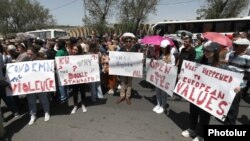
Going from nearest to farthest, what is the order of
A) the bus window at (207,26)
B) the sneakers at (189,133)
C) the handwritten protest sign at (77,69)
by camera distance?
the sneakers at (189,133), the handwritten protest sign at (77,69), the bus window at (207,26)

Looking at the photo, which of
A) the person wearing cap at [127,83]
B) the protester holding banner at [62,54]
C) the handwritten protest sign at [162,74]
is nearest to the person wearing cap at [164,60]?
the handwritten protest sign at [162,74]

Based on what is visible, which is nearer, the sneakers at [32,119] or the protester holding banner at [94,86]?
the sneakers at [32,119]

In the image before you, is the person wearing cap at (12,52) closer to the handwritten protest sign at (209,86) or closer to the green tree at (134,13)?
the handwritten protest sign at (209,86)

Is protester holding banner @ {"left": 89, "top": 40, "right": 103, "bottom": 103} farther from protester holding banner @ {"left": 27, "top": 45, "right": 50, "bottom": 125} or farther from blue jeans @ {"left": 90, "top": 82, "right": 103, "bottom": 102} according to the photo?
protester holding banner @ {"left": 27, "top": 45, "right": 50, "bottom": 125}

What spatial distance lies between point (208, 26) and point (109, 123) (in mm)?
20471

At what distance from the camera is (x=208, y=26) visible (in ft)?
77.6

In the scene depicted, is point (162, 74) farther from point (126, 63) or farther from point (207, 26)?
point (207, 26)

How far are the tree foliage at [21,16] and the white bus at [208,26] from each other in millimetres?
28285

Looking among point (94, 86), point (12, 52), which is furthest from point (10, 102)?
point (94, 86)

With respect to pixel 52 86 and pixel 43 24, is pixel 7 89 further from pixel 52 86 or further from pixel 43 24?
pixel 43 24

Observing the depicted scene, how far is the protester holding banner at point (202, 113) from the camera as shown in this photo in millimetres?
4180

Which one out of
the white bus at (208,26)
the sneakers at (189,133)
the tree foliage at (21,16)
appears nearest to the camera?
the sneakers at (189,133)

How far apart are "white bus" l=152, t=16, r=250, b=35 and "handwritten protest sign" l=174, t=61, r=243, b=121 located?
1860cm

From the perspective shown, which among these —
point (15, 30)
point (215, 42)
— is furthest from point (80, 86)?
point (15, 30)
